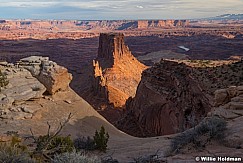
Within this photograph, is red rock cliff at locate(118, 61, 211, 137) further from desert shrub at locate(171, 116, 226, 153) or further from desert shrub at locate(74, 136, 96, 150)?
desert shrub at locate(171, 116, 226, 153)

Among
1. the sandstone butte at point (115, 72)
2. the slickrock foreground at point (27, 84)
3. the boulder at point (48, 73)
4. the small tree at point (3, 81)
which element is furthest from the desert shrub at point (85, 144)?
the sandstone butte at point (115, 72)

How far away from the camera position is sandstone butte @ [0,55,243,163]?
11.2m

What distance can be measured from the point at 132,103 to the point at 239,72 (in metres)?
11.1

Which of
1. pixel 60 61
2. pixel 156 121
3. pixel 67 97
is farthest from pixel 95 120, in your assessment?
pixel 60 61

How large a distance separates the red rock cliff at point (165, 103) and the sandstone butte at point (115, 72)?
30.0 feet

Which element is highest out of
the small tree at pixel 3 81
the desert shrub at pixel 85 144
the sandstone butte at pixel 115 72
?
the small tree at pixel 3 81

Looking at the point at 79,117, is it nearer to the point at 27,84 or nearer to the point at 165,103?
the point at 27,84

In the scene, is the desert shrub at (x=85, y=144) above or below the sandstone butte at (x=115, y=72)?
above

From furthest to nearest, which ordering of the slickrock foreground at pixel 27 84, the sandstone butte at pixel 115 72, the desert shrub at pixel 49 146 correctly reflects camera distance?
the sandstone butte at pixel 115 72, the slickrock foreground at pixel 27 84, the desert shrub at pixel 49 146

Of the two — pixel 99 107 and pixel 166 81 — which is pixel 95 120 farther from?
pixel 99 107

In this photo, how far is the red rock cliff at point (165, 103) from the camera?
20.2 meters

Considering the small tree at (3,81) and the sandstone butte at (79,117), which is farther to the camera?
the small tree at (3,81)

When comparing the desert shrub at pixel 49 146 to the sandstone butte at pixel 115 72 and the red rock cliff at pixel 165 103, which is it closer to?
the red rock cliff at pixel 165 103

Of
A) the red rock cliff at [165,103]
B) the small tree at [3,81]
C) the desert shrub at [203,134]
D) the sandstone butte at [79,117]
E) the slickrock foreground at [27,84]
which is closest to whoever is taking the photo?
the desert shrub at [203,134]
